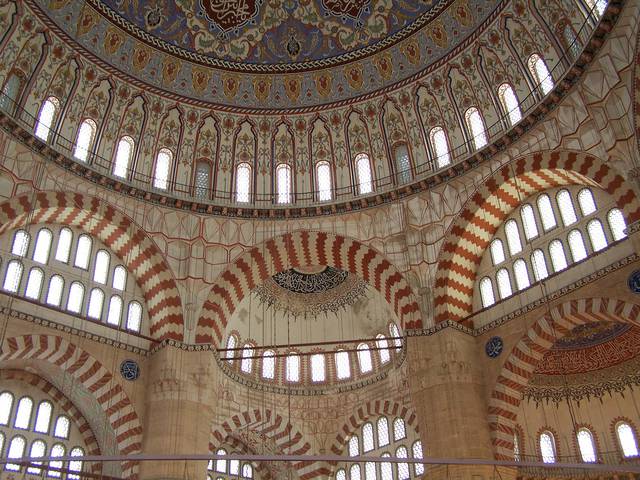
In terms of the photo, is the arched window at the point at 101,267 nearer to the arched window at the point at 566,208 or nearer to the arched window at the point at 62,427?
the arched window at the point at 62,427

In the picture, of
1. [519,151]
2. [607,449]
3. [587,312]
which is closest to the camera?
[587,312]

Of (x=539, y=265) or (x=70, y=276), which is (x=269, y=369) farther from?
(x=539, y=265)

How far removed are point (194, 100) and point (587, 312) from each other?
1100cm

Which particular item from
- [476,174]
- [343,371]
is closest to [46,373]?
[343,371]

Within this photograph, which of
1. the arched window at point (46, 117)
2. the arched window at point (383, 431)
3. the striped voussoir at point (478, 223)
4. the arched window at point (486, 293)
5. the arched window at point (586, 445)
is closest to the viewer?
the striped voussoir at point (478, 223)

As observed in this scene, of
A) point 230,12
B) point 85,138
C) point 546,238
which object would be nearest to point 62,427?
point 85,138

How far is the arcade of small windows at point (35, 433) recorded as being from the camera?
50.4 ft

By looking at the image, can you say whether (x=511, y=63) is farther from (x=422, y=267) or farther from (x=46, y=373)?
(x=46, y=373)

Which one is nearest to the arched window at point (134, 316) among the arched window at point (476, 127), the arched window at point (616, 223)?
the arched window at point (476, 127)

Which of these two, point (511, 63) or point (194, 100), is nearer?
point (511, 63)

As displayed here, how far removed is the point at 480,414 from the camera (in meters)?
14.4

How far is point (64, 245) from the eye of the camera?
15.9 m

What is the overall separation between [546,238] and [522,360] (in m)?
2.81

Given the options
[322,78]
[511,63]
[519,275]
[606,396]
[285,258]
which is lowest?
[606,396]
